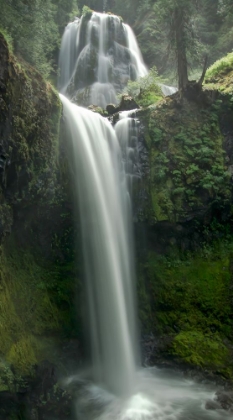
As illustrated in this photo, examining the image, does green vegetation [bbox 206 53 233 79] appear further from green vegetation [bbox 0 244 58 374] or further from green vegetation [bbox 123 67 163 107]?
green vegetation [bbox 0 244 58 374]

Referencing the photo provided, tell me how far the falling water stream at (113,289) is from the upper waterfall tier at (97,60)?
8714 mm

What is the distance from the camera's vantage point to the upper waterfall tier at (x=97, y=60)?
19.2 m

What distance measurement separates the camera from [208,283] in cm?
946

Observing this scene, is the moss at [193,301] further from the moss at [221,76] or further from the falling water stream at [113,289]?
the moss at [221,76]

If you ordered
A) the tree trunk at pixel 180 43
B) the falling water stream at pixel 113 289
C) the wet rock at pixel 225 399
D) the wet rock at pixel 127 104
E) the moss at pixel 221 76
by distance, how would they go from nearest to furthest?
the wet rock at pixel 225 399 → the falling water stream at pixel 113 289 → the tree trunk at pixel 180 43 → the moss at pixel 221 76 → the wet rock at pixel 127 104

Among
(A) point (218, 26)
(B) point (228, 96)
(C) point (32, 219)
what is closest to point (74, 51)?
(A) point (218, 26)

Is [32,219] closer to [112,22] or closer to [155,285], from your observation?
[155,285]

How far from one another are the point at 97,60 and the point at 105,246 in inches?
579

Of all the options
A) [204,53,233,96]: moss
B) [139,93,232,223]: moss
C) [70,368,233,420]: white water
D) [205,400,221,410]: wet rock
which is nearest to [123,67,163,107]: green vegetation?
[204,53,233,96]: moss

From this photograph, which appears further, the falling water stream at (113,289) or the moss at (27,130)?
the falling water stream at (113,289)

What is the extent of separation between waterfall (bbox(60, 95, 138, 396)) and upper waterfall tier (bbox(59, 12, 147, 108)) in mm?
9124

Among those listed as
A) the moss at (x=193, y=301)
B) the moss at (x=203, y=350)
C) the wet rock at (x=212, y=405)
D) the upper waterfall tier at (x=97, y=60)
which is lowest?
the wet rock at (x=212, y=405)

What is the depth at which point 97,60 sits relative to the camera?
2056cm

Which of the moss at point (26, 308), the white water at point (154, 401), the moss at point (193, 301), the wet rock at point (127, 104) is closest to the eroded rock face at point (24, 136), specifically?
the moss at point (26, 308)
